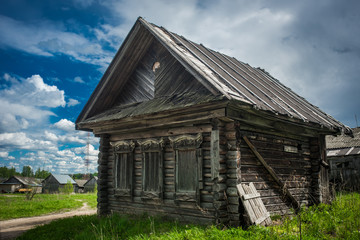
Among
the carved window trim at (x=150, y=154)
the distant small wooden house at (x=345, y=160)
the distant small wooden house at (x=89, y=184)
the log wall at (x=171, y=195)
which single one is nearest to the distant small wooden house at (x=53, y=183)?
the distant small wooden house at (x=89, y=184)

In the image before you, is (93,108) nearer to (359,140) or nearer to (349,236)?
(349,236)

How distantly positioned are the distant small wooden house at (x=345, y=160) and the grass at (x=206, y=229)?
12.4 metres

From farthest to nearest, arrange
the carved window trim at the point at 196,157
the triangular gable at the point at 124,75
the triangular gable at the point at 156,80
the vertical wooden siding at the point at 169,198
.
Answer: the triangular gable at the point at 124,75, the triangular gable at the point at 156,80, the carved window trim at the point at 196,157, the vertical wooden siding at the point at 169,198

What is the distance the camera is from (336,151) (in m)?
21.1

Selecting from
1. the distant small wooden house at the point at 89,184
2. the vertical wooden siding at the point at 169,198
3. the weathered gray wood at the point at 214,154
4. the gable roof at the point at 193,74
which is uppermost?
the gable roof at the point at 193,74

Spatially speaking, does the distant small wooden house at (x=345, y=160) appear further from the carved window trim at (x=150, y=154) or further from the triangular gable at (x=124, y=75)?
the triangular gable at (x=124, y=75)

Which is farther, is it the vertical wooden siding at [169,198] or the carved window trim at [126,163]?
the carved window trim at [126,163]

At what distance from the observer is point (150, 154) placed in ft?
29.5

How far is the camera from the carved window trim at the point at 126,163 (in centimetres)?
943

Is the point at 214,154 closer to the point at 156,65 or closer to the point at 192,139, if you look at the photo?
the point at 192,139

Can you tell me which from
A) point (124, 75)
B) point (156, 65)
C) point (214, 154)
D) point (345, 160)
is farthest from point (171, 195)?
point (345, 160)

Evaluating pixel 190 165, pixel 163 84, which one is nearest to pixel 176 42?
pixel 163 84

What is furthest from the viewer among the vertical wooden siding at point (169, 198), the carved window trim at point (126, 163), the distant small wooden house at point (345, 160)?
the distant small wooden house at point (345, 160)

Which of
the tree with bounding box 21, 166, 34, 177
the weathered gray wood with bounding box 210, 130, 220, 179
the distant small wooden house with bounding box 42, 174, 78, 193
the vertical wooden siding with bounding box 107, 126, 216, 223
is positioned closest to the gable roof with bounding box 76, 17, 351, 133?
the weathered gray wood with bounding box 210, 130, 220, 179
